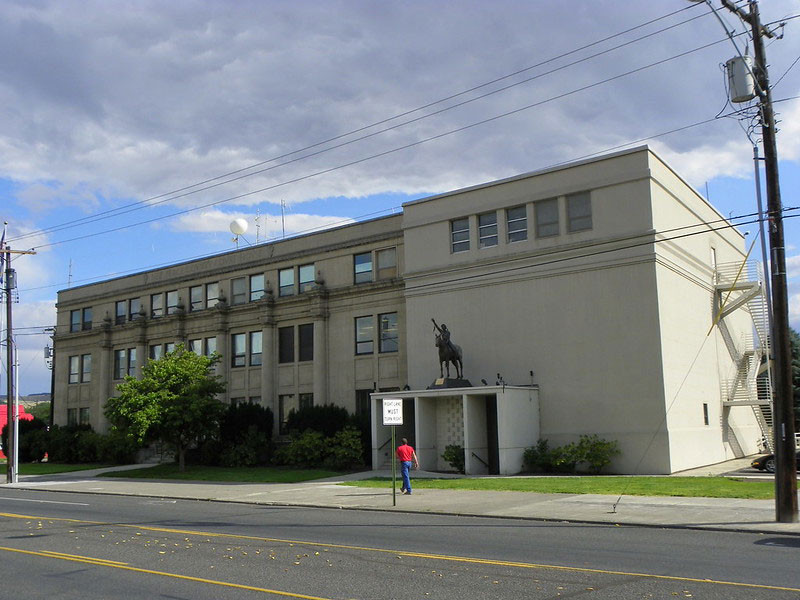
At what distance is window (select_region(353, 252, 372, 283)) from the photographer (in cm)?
3903

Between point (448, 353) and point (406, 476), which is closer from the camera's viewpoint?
point (406, 476)

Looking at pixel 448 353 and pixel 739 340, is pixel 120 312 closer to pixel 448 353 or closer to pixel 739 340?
pixel 448 353

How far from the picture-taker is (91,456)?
48719mm

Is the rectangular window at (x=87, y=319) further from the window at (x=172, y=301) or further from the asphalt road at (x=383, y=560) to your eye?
the asphalt road at (x=383, y=560)

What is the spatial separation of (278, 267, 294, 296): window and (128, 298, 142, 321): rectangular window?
12.3m

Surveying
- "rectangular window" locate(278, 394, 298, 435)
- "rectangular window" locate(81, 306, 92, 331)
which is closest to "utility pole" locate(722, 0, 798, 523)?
"rectangular window" locate(278, 394, 298, 435)

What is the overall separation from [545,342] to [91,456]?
30708 millimetres

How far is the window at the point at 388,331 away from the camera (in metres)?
37.8

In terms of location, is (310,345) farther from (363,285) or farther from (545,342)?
(545,342)

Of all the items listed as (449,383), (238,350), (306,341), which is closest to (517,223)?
(449,383)

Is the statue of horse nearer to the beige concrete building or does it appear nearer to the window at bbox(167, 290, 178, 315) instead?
the beige concrete building

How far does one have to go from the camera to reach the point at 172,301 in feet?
158

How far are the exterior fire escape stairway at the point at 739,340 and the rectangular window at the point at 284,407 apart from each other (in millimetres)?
20934

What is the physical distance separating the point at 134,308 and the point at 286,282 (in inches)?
533
